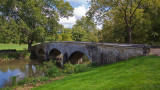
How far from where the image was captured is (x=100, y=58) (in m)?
12.2

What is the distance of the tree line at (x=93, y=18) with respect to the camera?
16.9m

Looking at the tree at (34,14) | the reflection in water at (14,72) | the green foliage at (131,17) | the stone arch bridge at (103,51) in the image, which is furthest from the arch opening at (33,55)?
the green foliage at (131,17)

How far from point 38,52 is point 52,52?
5.09 meters

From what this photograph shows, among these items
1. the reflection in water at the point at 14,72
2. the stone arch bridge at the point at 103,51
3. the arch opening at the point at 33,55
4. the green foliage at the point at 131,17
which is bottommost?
the reflection in water at the point at 14,72

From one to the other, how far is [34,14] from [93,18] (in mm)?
11361

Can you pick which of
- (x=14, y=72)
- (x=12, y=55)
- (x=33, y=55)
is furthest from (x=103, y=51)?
(x=33, y=55)

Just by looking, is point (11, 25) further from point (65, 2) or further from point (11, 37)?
point (65, 2)

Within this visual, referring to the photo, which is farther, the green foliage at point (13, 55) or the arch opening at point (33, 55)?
the arch opening at point (33, 55)

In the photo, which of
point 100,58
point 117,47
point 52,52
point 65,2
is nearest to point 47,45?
point 52,52

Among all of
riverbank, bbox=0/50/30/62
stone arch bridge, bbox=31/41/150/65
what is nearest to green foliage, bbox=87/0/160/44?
stone arch bridge, bbox=31/41/150/65

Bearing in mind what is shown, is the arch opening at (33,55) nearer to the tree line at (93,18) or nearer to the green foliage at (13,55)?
the green foliage at (13,55)

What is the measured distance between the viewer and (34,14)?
2325 centimetres

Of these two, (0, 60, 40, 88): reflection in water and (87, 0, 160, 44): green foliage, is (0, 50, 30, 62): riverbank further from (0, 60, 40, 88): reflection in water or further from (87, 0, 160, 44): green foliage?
(87, 0, 160, 44): green foliage

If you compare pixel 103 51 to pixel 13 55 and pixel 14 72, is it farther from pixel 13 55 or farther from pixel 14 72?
pixel 13 55
